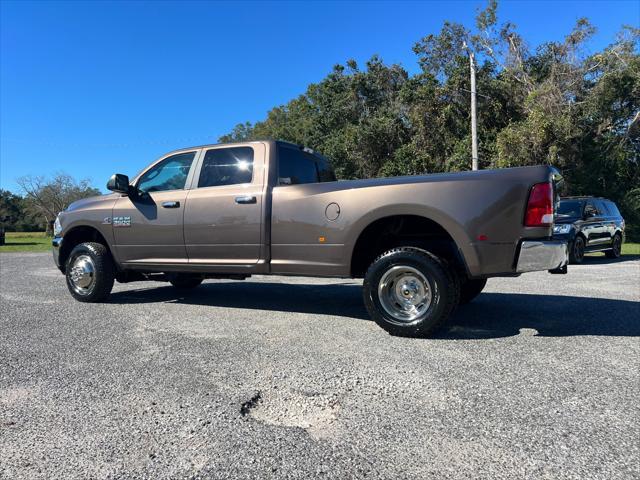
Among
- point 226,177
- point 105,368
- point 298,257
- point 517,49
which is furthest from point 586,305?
point 517,49

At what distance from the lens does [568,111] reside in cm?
2216

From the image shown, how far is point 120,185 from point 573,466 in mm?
5536

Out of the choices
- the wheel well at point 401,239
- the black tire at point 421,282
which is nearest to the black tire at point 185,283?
the wheel well at point 401,239

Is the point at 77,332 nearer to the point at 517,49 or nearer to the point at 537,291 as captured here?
the point at 537,291

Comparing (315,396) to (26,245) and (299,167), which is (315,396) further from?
(26,245)

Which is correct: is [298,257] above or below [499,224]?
below

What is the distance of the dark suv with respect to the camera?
1179cm

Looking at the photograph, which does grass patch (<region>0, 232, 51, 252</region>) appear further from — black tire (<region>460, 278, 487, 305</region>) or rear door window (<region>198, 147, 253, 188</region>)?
black tire (<region>460, 278, 487, 305</region>)

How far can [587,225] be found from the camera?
1207cm

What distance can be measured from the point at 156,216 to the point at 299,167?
1.91m

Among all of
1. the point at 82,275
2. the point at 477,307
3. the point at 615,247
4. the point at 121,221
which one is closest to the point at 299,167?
the point at 121,221

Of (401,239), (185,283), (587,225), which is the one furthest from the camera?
(587,225)

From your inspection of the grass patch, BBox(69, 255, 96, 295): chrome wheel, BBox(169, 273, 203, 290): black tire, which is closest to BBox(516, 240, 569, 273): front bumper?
BBox(169, 273, 203, 290): black tire

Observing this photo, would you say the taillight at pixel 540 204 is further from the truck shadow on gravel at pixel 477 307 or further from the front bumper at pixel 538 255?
the truck shadow on gravel at pixel 477 307
